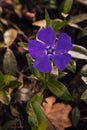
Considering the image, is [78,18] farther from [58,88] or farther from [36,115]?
[36,115]

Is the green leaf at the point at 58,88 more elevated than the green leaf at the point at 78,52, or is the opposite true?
the green leaf at the point at 78,52

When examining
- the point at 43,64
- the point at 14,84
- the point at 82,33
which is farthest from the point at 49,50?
the point at 82,33

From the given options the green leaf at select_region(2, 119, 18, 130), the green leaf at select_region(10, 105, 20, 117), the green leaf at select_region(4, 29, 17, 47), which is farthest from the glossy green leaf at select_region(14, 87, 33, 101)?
the green leaf at select_region(4, 29, 17, 47)

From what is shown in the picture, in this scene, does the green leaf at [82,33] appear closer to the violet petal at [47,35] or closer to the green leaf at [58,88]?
the green leaf at [58,88]

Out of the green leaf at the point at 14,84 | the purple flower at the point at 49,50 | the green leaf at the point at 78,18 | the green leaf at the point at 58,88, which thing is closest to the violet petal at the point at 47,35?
the purple flower at the point at 49,50

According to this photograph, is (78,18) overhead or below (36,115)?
overhead

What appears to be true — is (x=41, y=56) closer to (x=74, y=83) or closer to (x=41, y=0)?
(x=74, y=83)
